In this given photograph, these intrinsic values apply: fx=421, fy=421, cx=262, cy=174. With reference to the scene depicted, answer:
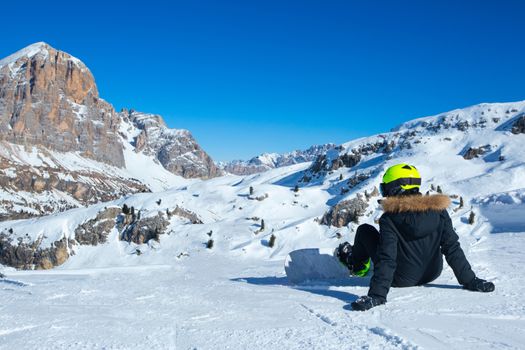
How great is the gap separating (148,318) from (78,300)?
2166 mm

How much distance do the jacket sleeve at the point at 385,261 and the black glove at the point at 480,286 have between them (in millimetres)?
1240

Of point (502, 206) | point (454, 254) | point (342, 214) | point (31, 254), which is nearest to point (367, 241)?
point (454, 254)

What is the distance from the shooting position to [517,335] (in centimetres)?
396

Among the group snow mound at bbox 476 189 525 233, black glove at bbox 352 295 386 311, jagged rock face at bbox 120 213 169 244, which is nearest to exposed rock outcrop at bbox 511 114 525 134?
snow mound at bbox 476 189 525 233

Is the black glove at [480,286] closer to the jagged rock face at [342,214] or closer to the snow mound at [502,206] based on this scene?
the snow mound at [502,206]

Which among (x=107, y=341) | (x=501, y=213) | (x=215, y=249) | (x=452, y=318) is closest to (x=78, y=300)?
(x=107, y=341)

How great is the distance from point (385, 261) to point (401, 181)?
1.19m

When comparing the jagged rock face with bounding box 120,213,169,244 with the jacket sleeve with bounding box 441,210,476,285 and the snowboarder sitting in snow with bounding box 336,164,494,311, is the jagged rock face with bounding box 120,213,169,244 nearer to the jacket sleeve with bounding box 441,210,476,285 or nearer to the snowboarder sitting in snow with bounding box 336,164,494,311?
the snowboarder sitting in snow with bounding box 336,164,494,311

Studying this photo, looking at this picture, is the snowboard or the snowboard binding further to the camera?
the snowboard

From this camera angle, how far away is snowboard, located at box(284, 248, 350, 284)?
818 centimetres

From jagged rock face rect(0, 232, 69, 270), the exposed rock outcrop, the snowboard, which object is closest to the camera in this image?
the snowboard

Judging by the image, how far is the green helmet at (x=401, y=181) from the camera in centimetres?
602

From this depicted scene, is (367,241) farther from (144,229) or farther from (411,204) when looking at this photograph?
(144,229)

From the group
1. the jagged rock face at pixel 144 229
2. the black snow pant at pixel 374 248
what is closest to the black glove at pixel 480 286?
the black snow pant at pixel 374 248
